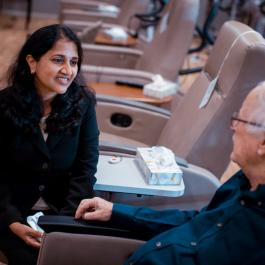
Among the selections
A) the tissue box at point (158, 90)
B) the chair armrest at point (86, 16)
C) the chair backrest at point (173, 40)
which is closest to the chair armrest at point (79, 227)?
the tissue box at point (158, 90)

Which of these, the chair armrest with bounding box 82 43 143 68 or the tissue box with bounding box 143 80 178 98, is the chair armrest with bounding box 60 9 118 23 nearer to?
the chair armrest with bounding box 82 43 143 68

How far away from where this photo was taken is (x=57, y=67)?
61.5 inches

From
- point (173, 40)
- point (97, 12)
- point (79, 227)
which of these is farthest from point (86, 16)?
point (79, 227)

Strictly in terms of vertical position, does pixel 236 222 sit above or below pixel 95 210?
above

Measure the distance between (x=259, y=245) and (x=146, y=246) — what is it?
30 centimetres

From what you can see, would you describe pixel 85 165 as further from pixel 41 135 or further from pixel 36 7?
pixel 36 7

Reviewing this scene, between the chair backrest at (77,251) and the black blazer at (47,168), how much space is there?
10.9 inches

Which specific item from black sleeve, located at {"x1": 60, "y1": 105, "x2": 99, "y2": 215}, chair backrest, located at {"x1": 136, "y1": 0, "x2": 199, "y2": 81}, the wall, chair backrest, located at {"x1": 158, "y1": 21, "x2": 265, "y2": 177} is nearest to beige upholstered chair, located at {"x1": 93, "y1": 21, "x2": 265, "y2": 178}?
chair backrest, located at {"x1": 158, "y1": 21, "x2": 265, "y2": 177}

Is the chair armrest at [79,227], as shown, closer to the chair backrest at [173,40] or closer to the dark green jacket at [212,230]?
the dark green jacket at [212,230]

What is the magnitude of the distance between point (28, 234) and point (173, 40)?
1.86 m

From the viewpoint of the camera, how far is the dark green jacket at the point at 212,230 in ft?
3.48

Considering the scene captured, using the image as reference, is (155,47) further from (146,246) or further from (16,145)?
(146,246)

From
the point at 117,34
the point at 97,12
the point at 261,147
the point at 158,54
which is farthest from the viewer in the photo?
the point at 97,12

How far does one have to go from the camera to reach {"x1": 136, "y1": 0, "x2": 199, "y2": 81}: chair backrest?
295 centimetres
